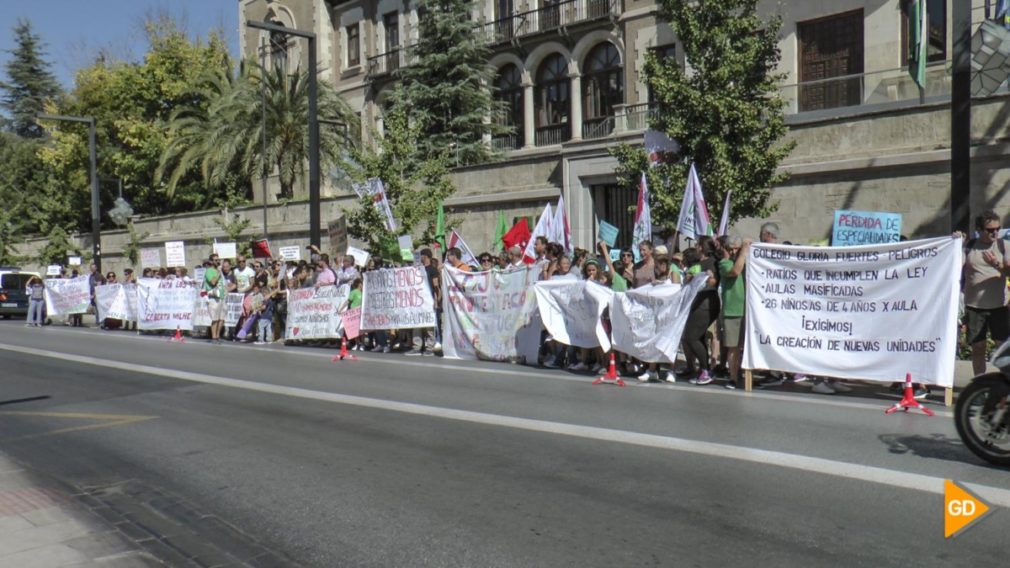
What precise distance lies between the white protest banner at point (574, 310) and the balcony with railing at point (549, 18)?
65.4ft

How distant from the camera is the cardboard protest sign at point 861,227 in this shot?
15148mm

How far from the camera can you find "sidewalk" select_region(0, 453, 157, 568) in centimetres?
509

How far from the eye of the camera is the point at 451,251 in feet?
53.5

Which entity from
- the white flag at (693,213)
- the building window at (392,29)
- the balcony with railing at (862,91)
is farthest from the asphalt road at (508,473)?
the building window at (392,29)

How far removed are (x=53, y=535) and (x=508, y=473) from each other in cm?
296

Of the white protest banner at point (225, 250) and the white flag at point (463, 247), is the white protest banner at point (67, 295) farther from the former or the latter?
the white flag at point (463, 247)

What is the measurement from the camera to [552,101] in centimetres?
3528

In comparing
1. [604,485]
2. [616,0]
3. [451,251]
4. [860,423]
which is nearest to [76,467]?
[604,485]

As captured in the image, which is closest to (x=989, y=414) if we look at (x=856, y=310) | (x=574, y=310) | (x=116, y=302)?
(x=856, y=310)

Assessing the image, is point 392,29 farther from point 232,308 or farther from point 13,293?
point 232,308

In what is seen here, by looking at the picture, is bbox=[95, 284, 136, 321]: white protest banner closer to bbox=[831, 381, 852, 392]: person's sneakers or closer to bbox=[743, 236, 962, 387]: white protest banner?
bbox=[743, 236, 962, 387]: white protest banner

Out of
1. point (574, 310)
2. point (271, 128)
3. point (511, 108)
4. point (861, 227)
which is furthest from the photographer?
point (511, 108)

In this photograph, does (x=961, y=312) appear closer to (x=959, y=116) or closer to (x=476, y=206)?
(x=959, y=116)

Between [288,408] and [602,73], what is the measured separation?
2549 cm
